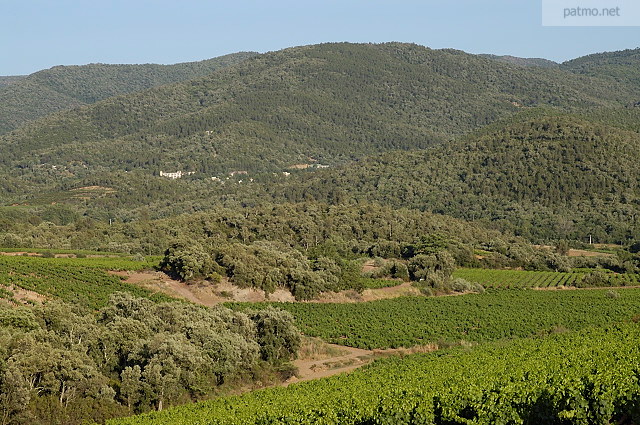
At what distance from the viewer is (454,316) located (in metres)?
60.9

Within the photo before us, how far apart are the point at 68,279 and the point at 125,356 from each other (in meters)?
24.0

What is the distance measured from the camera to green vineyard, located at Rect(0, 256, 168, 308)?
2101 inches

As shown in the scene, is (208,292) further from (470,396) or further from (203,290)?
(470,396)

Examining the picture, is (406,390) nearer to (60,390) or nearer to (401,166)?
(60,390)

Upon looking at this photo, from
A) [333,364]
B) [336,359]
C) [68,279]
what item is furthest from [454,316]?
[68,279]

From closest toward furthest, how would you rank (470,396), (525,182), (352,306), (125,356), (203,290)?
(470,396) < (125,356) < (203,290) < (352,306) < (525,182)

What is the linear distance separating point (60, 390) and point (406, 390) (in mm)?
16989

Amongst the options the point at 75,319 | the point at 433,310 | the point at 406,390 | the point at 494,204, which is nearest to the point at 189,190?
the point at 494,204

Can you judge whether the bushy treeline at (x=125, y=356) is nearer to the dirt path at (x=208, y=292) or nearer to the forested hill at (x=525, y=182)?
the dirt path at (x=208, y=292)

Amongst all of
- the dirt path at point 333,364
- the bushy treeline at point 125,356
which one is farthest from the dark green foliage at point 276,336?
the dirt path at point 333,364

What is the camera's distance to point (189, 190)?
19475 centimetres

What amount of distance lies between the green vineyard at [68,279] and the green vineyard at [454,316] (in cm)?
1104

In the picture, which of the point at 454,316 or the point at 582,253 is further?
the point at 582,253

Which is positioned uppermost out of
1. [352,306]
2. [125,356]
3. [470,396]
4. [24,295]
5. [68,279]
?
[470,396]
